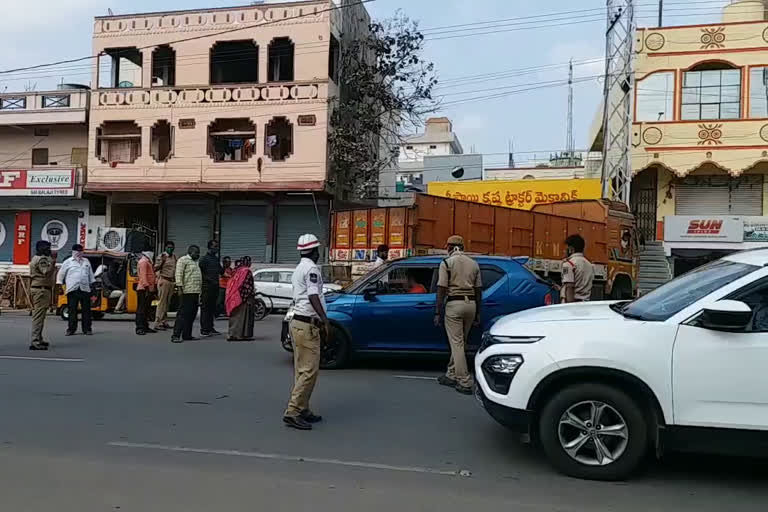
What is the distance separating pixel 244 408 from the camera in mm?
7195

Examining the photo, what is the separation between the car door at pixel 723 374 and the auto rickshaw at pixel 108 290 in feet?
45.5

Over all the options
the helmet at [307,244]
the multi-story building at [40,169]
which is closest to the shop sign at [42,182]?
the multi-story building at [40,169]

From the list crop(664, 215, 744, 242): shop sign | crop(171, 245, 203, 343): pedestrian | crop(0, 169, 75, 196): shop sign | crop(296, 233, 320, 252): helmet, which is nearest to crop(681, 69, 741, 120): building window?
crop(664, 215, 744, 242): shop sign

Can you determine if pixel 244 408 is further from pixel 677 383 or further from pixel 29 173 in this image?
pixel 29 173

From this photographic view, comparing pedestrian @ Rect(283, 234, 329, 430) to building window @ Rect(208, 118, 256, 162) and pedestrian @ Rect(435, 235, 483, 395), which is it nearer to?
pedestrian @ Rect(435, 235, 483, 395)

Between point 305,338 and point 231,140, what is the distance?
72.8 ft

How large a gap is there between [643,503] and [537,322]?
4.63 feet

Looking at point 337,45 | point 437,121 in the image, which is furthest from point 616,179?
point 437,121

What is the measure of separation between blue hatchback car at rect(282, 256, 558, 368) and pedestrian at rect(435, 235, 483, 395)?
118cm

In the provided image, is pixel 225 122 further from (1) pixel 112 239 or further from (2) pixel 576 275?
(2) pixel 576 275

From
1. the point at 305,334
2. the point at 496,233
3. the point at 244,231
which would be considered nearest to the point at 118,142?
the point at 244,231

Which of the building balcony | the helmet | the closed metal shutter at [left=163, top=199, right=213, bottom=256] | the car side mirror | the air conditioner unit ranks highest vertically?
the building balcony

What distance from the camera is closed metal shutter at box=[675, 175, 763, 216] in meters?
26.0

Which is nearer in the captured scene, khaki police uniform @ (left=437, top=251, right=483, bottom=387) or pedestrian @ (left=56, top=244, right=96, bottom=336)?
khaki police uniform @ (left=437, top=251, right=483, bottom=387)
